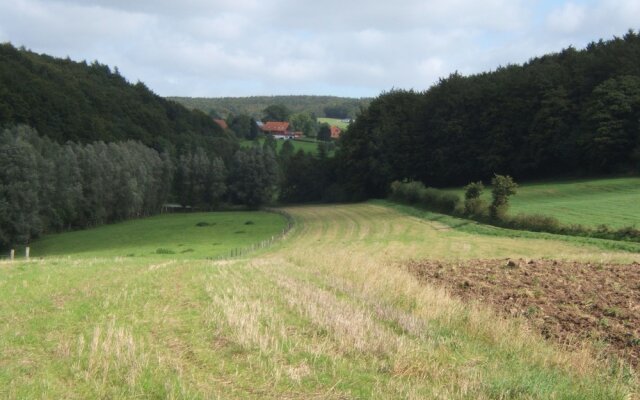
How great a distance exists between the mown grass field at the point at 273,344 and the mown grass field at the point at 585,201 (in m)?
29.3

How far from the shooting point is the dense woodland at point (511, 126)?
70625 mm

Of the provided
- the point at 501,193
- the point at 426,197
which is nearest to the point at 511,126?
the point at 426,197

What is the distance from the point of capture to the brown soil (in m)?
11.8

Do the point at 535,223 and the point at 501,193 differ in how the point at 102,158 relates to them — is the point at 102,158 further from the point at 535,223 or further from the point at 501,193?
the point at 535,223

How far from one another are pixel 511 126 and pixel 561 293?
7086 centimetres

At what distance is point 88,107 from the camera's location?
12431 centimetres

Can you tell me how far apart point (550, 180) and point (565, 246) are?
4714 cm

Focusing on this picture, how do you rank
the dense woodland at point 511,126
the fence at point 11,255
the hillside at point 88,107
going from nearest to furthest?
1. the fence at point 11,255
2. the dense woodland at point 511,126
3. the hillside at point 88,107

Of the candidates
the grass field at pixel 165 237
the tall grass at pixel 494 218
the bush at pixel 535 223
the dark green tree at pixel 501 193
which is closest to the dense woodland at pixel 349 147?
the grass field at pixel 165 237

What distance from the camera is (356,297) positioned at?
1495 centimetres

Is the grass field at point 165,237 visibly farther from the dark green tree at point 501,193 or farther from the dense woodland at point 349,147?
the dark green tree at point 501,193

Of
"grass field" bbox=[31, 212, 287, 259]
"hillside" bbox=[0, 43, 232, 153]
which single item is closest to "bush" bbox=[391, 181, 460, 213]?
"grass field" bbox=[31, 212, 287, 259]

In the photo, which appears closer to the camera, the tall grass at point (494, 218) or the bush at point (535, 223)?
the tall grass at point (494, 218)

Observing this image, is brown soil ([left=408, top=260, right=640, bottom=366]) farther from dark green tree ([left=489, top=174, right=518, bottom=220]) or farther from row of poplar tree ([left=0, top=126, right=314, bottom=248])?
A: row of poplar tree ([left=0, top=126, right=314, bottom=248])
